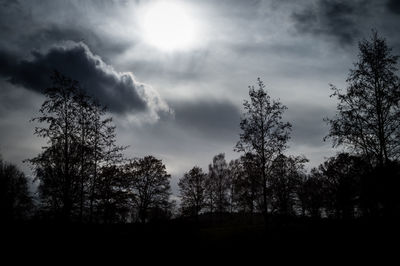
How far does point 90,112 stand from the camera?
61.5ft

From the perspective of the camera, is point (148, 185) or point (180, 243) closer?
point (180, 243)

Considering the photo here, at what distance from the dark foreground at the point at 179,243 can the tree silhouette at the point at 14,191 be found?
52.7ft

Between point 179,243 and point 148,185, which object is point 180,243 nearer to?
point 179,243

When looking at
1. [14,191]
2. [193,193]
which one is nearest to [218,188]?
[193,193]

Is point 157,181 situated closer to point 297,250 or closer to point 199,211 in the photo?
point 199,211

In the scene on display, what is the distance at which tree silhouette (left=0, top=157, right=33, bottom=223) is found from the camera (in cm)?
2272

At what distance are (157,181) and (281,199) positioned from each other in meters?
20.0

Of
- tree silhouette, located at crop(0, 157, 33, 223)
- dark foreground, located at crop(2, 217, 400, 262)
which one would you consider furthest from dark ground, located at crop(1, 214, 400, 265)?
tree silhouette, located at crop(0, 157, 33, 223)

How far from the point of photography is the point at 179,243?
11914 millimetres

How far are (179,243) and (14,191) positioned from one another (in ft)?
100

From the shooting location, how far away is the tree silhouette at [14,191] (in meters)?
22.7

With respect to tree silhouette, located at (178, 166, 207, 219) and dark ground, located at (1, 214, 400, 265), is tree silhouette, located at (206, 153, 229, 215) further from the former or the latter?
dark ground, located at (1, 214, 400, 265)

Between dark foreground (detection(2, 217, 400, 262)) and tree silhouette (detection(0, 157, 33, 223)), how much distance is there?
52.7 ft

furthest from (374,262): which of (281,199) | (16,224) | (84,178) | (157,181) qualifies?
(157,181)
